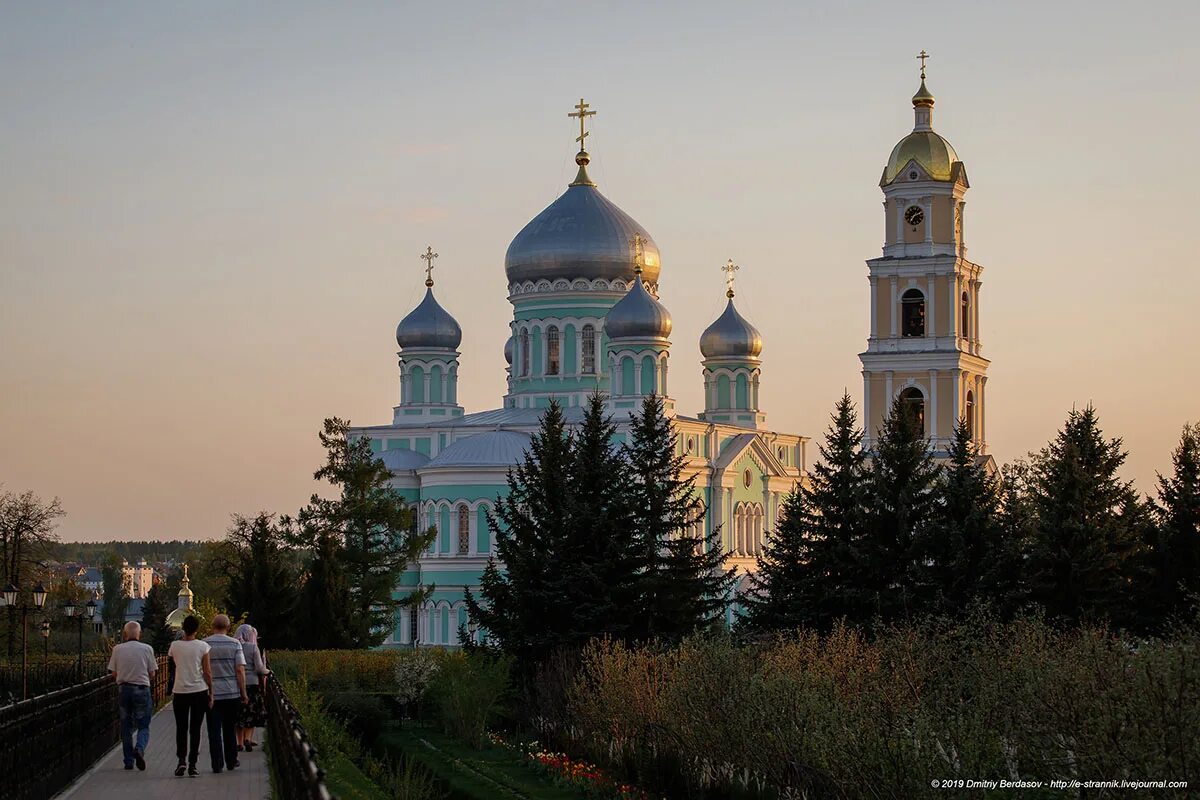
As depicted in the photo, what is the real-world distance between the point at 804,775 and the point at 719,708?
2707 millimetres

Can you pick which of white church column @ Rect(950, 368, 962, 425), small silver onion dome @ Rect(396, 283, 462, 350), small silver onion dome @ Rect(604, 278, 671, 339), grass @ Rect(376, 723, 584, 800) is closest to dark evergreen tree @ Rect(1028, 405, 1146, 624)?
grass @ Rect(376, 723, 584, 800)

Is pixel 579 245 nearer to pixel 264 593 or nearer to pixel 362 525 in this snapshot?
pixel 362 525

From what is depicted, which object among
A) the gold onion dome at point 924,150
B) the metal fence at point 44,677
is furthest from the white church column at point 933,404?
the metal fence at point 44,677

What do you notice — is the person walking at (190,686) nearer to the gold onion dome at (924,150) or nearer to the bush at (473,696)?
the bush at (473,696)

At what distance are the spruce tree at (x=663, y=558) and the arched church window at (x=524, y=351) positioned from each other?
24.0m

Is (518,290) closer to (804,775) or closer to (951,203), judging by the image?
(951,203)

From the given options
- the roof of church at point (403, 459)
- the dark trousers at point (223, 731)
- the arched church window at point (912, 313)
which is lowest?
the dark trousers at point (223, 731)

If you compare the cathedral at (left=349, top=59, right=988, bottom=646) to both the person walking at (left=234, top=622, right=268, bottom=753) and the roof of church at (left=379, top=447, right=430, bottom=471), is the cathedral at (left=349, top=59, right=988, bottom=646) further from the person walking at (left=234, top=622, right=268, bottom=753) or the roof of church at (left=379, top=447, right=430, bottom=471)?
the person walking at (left=234, top=622, right=268, bottom=753)

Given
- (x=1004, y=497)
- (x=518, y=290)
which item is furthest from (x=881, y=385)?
(x=518, y=290)

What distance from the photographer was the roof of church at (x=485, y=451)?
5125 cm

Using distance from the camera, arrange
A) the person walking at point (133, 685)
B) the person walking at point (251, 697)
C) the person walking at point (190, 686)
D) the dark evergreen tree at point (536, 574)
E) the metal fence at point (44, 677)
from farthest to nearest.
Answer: the dark evergreen tree at point (536, 574) → the metal fence at point (44, 677) → the person walking at point (251, 697) → the person walking at point (133, 685) → the person walking at point (190, 686)

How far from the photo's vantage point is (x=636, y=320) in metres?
50.8

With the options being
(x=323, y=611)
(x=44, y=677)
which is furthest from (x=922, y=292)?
(x=44, y=677)

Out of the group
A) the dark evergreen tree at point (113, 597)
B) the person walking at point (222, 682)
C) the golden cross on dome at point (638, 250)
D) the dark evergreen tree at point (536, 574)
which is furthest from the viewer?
the dark evergreen tree at point (113, 597)
